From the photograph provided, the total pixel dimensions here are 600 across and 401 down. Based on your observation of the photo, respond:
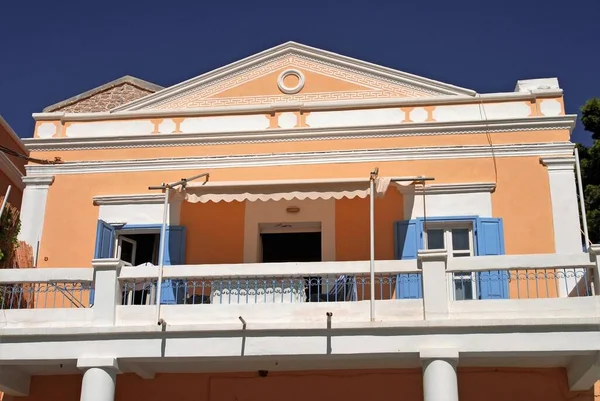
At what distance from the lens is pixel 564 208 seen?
12.5 m

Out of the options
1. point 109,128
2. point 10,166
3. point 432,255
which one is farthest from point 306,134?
point 10,166

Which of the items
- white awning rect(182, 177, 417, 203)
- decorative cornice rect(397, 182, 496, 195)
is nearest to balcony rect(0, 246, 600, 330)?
white awning rect(182, 177, 417, 203)

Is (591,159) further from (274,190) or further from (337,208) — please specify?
(274,190)

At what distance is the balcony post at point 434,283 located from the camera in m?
10.2

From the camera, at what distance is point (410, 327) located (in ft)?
33.1

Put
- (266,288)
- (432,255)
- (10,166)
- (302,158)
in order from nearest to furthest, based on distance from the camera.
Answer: (432,255), (266,288), (302,158), (10,166)

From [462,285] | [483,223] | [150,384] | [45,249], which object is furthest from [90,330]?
[483,223]

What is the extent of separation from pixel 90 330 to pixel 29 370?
6.58 feet

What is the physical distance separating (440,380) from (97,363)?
4.41 meters

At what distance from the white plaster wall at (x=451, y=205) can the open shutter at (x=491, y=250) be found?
0.25 meters

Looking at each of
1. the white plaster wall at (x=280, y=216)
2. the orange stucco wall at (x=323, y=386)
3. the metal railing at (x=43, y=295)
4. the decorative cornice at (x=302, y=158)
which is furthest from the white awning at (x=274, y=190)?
the orange stucco wall at (x=323, y=386)

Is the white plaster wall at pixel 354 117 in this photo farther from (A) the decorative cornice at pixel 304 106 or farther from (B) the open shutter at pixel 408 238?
(B) the open shutter at pixel 408 238

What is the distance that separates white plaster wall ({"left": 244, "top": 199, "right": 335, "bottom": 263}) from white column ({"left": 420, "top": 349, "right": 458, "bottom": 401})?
3585 millimetres

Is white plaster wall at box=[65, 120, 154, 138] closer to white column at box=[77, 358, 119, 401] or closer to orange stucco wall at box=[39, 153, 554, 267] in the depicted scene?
orange stucco wall at box=[39, 153, 554, 267]
